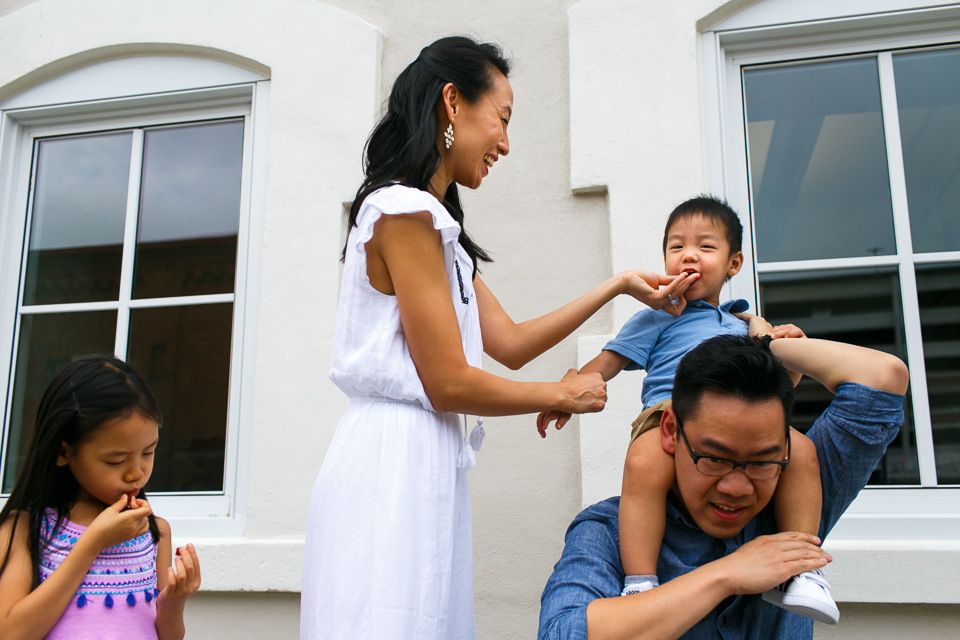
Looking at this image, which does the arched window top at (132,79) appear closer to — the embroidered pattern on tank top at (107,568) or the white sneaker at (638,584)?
the embroidered pattern on tank top at (107,568)

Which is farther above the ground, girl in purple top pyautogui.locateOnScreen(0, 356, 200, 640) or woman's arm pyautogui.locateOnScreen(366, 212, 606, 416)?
woman's arm pyautogui.locateOnScreen(366, 212, 606, 416)

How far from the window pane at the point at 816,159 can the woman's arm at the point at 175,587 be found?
217 centimetres

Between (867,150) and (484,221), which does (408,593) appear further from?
(867,150)

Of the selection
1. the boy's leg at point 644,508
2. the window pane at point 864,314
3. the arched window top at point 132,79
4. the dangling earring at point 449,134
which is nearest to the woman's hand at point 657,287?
the boy's leg at point 644,508

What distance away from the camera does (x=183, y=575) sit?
5.37 feet

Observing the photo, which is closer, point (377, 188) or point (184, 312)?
point (377, 188)

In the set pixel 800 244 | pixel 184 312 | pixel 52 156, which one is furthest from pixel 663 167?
pixel 52 156

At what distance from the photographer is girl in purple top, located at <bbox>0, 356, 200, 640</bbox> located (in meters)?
1.57

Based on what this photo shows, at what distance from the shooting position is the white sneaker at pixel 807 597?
131 centimetres

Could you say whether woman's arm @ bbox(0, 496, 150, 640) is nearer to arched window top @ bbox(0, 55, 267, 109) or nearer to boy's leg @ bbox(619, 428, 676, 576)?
boy's leg @ bbox(619, 428, 676, 576)

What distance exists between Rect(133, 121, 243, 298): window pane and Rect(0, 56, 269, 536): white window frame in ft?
0.18

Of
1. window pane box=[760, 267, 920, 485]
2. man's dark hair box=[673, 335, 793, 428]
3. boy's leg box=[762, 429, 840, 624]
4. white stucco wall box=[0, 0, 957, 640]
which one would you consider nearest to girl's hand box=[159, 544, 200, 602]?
white stucco wall box=[0, 0, 957, 640]

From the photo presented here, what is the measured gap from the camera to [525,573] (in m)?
2.57

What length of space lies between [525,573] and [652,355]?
105 centimetres
